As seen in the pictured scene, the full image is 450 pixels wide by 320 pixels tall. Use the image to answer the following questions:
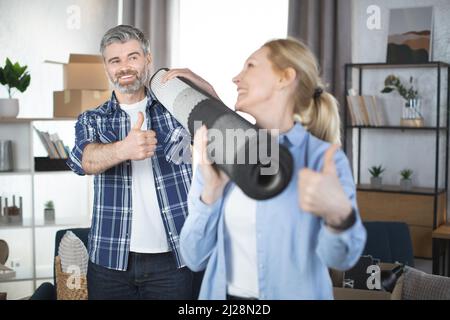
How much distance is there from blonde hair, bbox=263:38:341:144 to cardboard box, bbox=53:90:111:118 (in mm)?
3009

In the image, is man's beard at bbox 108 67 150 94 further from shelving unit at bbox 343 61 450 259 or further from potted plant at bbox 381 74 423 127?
potted plant at bbox 381 74 423 127

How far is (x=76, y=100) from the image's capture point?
409 centimetres

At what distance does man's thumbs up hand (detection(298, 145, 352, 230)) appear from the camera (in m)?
0.95

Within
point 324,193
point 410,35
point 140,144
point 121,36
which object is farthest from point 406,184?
point 324,193

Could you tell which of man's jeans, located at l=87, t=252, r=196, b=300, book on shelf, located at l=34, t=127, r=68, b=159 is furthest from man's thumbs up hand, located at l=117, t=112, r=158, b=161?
book on shelf, located at l=34, t=127, r=68, b=159

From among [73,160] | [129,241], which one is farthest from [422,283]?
[73,160]

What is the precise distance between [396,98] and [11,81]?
2.47 metres

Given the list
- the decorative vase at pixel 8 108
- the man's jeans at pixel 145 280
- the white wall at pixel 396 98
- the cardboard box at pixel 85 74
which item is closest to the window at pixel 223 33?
the white wall at pixel 396 98

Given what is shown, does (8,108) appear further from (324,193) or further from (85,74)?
(324,193)

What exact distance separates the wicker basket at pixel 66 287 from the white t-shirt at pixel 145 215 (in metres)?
0.52

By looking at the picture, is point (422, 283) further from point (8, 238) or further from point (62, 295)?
point (8, 238)

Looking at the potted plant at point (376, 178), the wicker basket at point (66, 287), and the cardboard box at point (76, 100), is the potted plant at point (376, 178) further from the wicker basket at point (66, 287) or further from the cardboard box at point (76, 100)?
the wicker basket at point (66, 287)

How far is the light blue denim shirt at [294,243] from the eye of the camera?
1.09m

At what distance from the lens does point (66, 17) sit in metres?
4.78
